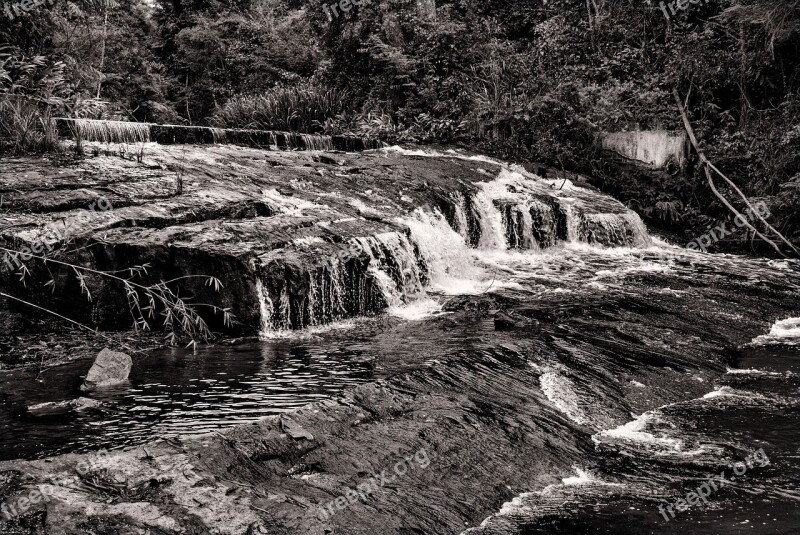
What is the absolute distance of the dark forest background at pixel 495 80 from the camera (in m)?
12.1

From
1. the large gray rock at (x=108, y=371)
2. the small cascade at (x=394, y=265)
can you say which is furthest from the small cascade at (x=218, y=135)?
the large gray rock at (x=108, y=371)

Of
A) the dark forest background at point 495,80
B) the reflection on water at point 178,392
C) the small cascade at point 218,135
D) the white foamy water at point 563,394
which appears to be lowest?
the white foamy water at point 563,394

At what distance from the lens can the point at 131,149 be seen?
10.3 meters

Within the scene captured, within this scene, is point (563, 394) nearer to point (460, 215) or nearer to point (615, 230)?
point (460, 215)

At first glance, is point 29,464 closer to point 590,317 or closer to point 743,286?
point 590,317

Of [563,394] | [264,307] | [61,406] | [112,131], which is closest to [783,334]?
[563,394]

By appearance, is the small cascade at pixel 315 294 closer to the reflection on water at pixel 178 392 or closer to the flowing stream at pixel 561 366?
the flowing stream at pixel 561 366

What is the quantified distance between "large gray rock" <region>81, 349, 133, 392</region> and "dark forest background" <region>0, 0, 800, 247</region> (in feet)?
15.9

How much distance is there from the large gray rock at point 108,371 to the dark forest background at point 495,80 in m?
4.84

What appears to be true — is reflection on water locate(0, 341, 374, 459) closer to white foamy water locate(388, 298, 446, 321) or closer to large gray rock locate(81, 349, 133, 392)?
large gray rock locate(81, 349, 133, 392)

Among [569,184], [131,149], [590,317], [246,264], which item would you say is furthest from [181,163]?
[569,184]

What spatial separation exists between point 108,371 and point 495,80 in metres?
12.5

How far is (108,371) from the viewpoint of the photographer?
5395 millimetres

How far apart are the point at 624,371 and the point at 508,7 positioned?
15.9 metres
